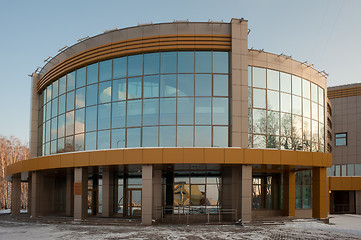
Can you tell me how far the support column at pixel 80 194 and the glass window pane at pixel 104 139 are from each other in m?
2.16

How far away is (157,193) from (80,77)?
1142cm

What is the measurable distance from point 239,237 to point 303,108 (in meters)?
14.3

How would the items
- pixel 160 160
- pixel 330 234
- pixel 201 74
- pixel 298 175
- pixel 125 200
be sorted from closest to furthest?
pixel 330 234
pixel 160 160
pixel 201 74
pixel 125 200
pixel 298 175

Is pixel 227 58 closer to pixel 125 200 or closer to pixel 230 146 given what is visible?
pixel 230 146

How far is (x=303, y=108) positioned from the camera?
2944 cm

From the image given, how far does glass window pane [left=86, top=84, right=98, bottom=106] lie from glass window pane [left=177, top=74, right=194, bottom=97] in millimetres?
6982

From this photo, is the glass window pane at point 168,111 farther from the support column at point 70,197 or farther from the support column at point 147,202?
the support column at point 70,197

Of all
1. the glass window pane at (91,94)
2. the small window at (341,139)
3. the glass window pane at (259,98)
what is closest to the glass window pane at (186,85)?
the glass window pane at (259,98)

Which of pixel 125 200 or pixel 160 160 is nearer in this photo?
pixel 160 160

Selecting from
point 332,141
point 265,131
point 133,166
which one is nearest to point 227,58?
point 265,131

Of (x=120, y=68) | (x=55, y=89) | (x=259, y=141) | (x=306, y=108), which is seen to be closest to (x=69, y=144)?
(x=55, y=89)

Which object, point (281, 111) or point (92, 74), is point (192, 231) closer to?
point (281, 111)

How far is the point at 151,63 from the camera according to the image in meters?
26.5

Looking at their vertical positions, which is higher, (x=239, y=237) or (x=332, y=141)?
(x=332, y=141)
